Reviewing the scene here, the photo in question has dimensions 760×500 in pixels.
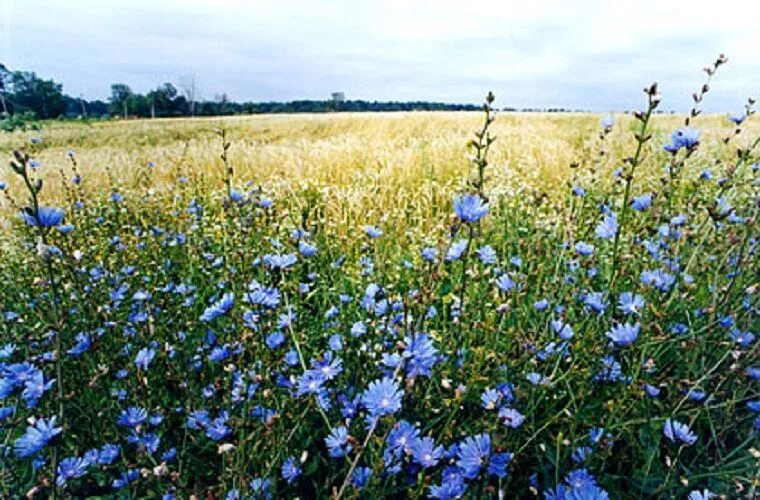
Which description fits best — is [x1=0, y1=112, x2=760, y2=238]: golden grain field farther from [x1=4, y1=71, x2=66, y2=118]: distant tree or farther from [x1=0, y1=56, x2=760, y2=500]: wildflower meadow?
[x1=4, y1=71, x2=66, y2=118]: distant tree

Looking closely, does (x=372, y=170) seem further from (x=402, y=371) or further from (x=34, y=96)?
(x=34, y=96)

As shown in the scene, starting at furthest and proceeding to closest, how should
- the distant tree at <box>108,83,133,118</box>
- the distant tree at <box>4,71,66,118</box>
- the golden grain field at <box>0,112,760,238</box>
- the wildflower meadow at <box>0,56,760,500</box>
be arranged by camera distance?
the distant tree at <box>108,83,133,118</box> → the distant tree at <box>4,71,66,118</box> → the golden grain field at <box>0,112,760,238</box> → the wildflower meadow at <box>0,56,760,500</box>

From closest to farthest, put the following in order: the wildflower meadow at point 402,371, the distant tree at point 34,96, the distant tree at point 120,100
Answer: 1. the wildflower meadow at point 402,371
2. the distant tree at point 34,96
3. the distant tree at point 120,100

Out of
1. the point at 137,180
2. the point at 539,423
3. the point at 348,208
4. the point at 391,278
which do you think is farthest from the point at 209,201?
the point at 539,423

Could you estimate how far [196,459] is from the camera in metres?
1.62

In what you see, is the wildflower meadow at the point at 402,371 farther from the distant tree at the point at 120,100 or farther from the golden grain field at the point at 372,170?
the distant tree at the point at 120,100

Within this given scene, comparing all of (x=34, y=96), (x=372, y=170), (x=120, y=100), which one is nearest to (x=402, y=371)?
(x=372, y=170)

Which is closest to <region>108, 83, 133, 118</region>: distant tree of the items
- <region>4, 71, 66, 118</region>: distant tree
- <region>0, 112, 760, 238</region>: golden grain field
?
<region>4, 71, 66, 118</region>: distant tree

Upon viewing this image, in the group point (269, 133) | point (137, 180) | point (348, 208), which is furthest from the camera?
point (269, 133)

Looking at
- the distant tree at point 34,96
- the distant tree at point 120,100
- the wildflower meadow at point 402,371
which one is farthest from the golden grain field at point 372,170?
the distant tree at point 120,100

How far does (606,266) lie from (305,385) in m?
1.90

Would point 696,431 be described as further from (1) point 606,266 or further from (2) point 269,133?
(2) point 269,133

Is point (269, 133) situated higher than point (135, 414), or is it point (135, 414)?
point (269, 133)

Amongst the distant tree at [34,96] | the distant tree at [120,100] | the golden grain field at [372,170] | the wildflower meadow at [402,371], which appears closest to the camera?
the wildflower meadow at [402,371]
